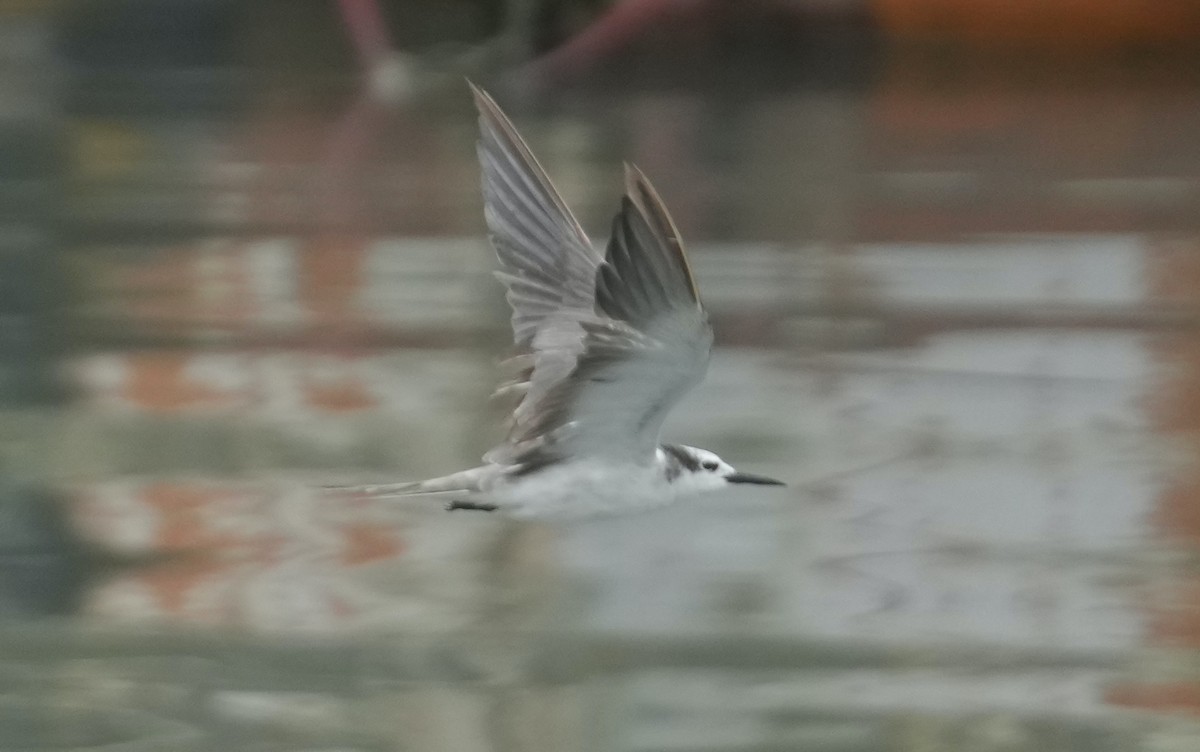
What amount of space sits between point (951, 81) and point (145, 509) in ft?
14.8

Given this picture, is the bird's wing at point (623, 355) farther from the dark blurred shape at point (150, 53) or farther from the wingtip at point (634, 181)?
the dark blurred shape at point (150, 53)

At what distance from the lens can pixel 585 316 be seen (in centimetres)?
342

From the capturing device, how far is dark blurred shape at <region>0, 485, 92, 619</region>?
14.0 ft

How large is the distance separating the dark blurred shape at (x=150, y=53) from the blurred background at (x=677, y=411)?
0.12ft

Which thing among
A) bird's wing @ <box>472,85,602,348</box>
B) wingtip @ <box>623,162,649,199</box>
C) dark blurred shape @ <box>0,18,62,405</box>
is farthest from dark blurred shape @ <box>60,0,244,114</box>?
wingtip @ <box>623,162,649,199</box>

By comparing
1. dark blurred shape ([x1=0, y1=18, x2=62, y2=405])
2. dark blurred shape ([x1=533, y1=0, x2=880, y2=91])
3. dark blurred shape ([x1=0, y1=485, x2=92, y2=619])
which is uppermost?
dark blurred shape ([x1=533, y1=0, x2=880, y2=91])

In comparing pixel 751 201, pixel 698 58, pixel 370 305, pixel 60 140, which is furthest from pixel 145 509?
pixel 698 58

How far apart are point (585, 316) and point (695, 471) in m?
0.43

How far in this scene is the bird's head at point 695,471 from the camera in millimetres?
3621

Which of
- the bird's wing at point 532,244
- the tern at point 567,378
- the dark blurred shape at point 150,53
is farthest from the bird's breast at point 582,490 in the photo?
the dark blurred shape at point 150,53

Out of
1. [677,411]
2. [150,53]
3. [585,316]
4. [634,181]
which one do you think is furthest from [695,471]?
[150,53]

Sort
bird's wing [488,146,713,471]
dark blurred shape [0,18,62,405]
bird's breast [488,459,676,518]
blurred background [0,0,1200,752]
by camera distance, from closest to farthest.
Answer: bird's wing [488,146,713,471] < bird's breast [488,459,676,518] < blurred background [0,0,1200,752] < dark blurred shape [0,18,62,405]

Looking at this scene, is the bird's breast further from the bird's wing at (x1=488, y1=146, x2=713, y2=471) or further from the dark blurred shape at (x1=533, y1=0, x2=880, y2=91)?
the dark blurred shape at (x1=533, y1=0, x2=880, y2=91)

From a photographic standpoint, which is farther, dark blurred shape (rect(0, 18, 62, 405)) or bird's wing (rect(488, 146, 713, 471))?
dark blurred shape (rect(0, 18, 62, 405))
